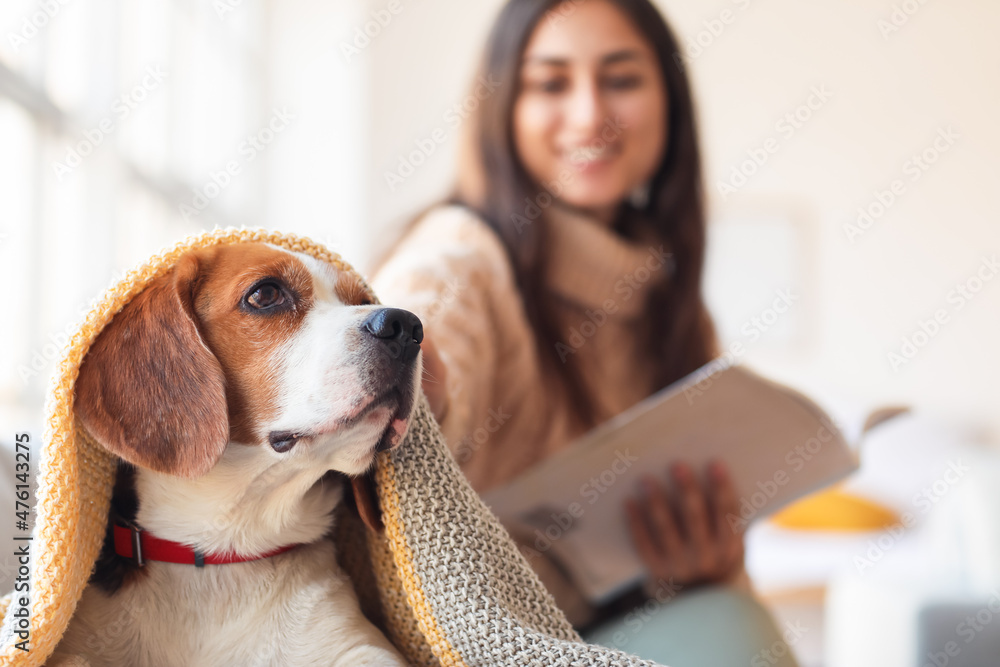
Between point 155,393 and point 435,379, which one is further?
point 435,379

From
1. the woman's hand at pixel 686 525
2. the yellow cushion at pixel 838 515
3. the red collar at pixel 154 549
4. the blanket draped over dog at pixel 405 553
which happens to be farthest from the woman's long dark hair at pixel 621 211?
the yellow cushion at pixel 838 515

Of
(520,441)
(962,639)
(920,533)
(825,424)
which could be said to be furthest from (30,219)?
(920,533)

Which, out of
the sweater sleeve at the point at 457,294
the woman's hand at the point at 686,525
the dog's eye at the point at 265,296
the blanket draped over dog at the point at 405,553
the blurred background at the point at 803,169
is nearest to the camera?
the blanket draped over dog at the point at 405,553

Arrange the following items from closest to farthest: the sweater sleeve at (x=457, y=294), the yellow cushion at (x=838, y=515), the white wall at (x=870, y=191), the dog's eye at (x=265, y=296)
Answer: the dog's eye at (x=265, y=296)
the sweater sleeve at (x=457, y=294)
the yellow cushion at (x=838, y=515)
the white wall at (x=870, y=191)

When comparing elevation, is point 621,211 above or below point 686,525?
above

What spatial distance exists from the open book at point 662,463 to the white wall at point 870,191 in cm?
280

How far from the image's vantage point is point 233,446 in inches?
28.5

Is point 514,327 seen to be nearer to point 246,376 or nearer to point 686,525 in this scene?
point 686,525

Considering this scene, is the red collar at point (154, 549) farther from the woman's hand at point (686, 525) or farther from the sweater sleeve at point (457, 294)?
the woman's hand at point (686, 525)

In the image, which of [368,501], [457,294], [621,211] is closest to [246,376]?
[368,501]

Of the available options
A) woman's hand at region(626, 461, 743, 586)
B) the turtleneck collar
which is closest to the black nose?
woman's hand at region(626, 461, 743, 586)

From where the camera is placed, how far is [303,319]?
747 mm

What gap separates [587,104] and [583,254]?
28 cm

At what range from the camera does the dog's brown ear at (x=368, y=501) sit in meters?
0.76
